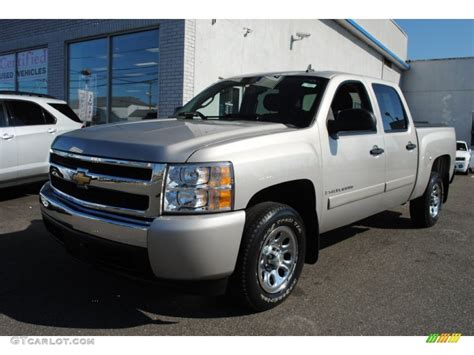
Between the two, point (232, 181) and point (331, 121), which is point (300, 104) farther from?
point (232, 181)

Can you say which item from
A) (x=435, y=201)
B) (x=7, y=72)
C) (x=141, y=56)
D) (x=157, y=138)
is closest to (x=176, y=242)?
(x=157, y=138)

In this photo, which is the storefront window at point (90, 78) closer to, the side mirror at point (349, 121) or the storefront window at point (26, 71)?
the storefront window at point (26, 71)

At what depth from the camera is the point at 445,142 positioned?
20.0ft

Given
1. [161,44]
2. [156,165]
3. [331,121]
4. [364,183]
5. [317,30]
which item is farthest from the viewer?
[317,30]

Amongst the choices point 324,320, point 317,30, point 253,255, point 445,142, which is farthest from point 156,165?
point 317,30

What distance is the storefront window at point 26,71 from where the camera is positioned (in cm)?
1206

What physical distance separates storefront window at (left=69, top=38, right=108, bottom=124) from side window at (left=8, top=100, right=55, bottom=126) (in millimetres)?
3338

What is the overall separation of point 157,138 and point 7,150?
4.76 meters

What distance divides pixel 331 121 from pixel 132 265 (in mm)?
2059

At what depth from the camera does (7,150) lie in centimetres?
671

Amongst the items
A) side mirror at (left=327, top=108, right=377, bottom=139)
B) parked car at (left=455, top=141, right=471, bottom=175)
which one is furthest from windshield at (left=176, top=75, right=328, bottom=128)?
parked car at (left=455, top=141, right=471, bottom=175)

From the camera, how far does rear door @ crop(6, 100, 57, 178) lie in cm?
692

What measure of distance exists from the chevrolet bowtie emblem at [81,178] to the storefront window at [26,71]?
9961 millimetres

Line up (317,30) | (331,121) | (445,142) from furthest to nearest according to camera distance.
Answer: (317,30)
(445,142)
(331,121)
